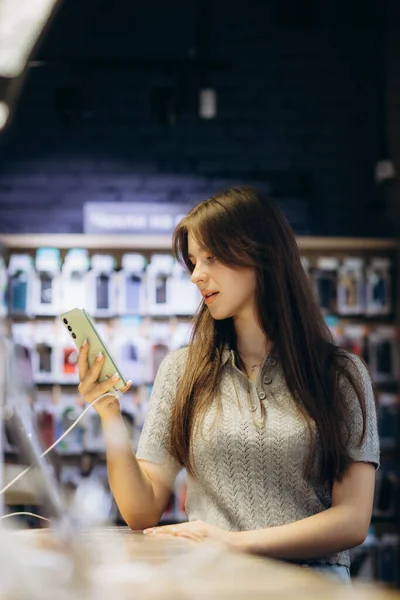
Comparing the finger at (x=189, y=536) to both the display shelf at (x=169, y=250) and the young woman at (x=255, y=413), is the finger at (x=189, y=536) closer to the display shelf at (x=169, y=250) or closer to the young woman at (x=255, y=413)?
the young woman at (x=255, y=413)

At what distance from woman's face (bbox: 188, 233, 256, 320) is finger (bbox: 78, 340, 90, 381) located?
0.28 meters

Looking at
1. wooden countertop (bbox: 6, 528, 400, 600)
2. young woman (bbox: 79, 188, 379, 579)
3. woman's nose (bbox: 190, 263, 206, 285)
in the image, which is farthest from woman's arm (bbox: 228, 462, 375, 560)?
woman's nose (bbox: 190, 263, 206, 285)

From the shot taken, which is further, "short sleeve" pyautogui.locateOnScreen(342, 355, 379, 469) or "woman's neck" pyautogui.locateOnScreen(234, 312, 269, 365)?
"woman's neck" pyautogui.locateOnScreen(234, 312, 269, 365)

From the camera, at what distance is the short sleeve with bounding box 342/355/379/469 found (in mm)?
1854

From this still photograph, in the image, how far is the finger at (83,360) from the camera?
183 cm

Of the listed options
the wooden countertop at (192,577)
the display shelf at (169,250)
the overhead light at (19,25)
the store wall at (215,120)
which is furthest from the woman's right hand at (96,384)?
the store wall at (215,120)

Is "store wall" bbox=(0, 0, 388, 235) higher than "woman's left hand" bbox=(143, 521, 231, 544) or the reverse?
higher

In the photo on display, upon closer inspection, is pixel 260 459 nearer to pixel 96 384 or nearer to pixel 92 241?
pixel 96 384

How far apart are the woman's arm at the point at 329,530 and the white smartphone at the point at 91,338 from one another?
0.41m

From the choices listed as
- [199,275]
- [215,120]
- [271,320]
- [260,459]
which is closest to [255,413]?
[260,459]

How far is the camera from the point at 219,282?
1921 mm

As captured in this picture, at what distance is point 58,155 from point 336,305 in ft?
7.23

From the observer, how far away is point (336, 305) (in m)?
5.44

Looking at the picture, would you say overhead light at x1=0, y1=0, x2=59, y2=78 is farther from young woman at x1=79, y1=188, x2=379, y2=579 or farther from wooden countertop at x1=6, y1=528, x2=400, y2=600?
wooden countertop at x1=6, y1=528, x2=400, y2=600
